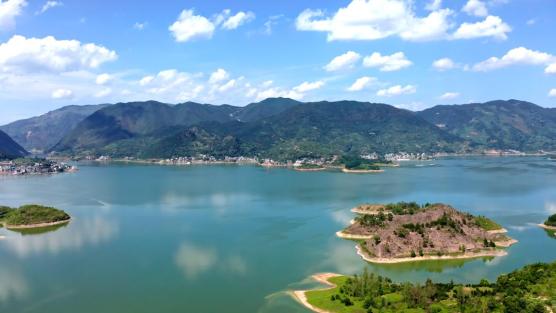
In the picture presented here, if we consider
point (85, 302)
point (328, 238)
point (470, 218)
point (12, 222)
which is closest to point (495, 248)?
point (470, 218)

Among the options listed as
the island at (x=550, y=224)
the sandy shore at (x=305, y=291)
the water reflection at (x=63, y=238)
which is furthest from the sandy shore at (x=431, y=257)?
the water reflection at (x=63, y=238)

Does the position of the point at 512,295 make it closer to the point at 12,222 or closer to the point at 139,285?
the point at 139,285

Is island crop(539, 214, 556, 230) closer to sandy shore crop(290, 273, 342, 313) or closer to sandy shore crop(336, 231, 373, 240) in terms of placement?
sandy shore crop(336, 231, 373, 240)

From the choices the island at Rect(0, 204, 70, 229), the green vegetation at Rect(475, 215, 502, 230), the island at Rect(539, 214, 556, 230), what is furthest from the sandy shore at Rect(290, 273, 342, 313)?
the island at Rect(0, 204, 70, 229)

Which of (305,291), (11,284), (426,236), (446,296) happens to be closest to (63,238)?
(11,284)

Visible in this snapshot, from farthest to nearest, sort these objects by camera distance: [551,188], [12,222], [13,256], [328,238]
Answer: [551,188] < [12,222] < [328,238] < [13,256]

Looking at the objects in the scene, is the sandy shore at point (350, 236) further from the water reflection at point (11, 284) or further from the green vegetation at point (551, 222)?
the water reflection at point (11, 284)
